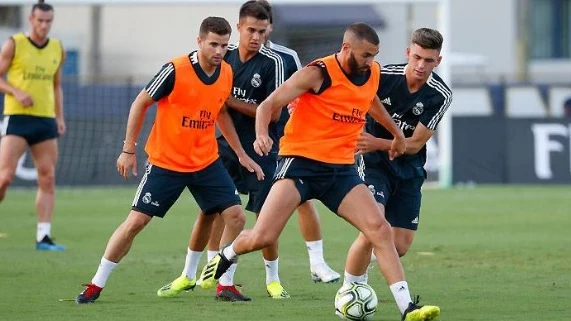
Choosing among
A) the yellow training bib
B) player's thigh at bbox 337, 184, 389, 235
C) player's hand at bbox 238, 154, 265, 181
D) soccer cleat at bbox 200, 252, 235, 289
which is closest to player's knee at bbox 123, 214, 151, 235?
soccer cleat at bbox 200, 252, 235, 289

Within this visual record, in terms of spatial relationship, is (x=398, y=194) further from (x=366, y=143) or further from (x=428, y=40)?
(x=428, y=40)

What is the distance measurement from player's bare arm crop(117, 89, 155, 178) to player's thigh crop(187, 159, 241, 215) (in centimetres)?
55

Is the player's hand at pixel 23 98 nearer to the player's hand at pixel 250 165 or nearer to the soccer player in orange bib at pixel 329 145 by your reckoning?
the player's hand at pixel 250 165

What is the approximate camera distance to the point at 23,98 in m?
14.2

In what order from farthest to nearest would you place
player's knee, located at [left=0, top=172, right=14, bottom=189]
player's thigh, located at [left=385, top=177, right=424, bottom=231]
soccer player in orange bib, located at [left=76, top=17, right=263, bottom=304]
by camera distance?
player's knee, located at [left=0, top=172, right=14, bottom=189] < player's thigh, located at [left=385, top=177, right=424, bottom=231] < soccer player in orange bib, located at [left=76, top=17, right=263, bottom=304]

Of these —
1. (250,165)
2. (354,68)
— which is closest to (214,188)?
(250,165)

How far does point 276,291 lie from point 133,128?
180 cm

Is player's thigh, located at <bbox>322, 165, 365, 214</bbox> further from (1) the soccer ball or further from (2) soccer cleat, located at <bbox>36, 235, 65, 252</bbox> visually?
(2) soccer cleat, located at <bbox>36, 235, 65, 252</bbox>

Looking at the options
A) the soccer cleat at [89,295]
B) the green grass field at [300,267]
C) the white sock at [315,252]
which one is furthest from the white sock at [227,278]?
the white sock at [315,252]

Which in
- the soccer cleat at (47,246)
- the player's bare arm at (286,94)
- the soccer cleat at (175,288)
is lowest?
the soccer cleat at (47,246)

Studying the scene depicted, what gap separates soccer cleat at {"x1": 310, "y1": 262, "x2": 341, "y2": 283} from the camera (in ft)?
38.5

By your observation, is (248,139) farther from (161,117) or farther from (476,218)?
(476,218)

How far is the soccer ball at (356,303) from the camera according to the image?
9.13m

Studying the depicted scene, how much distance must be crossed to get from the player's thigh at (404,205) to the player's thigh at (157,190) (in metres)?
1.63
